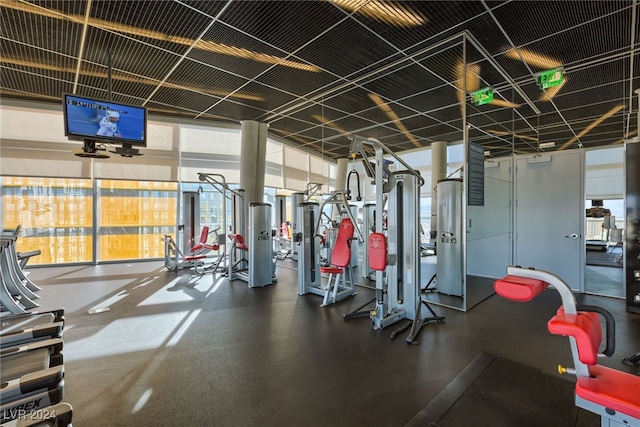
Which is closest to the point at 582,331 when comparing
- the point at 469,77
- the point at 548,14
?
the point at 548,14

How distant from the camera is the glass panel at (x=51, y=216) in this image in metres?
6.69

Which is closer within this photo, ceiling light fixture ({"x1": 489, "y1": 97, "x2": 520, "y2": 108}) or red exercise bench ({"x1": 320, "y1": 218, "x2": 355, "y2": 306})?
red exercise bench ({"x1": 320, "y1": 218, "x2": 355, "y2": 306})

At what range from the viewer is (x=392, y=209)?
3828 mm

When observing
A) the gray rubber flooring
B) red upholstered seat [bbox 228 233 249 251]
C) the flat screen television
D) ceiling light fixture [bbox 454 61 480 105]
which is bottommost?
the gray rubber flooring

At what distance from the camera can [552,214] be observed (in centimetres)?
554

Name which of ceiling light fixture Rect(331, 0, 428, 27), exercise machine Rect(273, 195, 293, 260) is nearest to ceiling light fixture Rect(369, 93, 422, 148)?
ceiling light fixture Rect(331, 0, 428, 27)

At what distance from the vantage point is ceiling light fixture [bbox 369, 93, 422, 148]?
6.20 m

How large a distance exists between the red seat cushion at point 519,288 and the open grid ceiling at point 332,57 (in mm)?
3273

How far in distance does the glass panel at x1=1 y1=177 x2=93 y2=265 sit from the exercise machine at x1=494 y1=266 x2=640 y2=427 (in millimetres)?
9190

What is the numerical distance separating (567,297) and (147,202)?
362 inches

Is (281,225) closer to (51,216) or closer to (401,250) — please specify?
(51,216)

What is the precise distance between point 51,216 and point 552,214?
36.8 feet

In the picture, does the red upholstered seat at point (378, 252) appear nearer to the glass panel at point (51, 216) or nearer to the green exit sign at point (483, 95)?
the green exit sign at point (483, 95)

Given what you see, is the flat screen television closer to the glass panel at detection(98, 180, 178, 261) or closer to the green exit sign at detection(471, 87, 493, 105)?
the glass panel at detection(98, 180, 178, 261)
